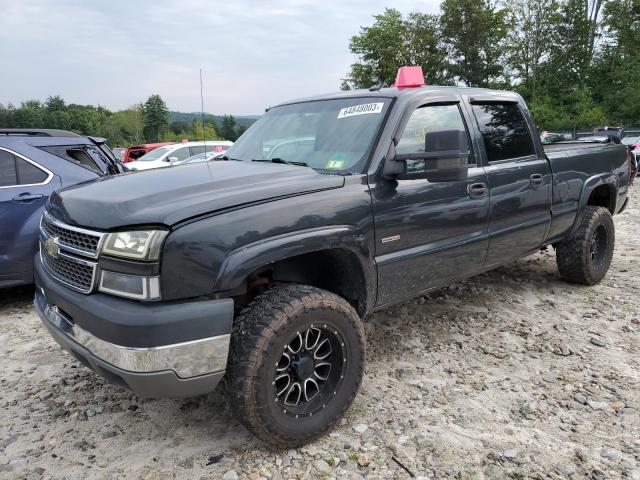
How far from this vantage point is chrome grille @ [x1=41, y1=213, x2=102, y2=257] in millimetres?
2250

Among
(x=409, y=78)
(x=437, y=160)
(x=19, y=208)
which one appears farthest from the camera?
(x=19, y=208)

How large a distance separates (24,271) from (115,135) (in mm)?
68862

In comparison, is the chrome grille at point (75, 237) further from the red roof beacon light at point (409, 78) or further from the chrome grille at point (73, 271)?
the red roof beacon light at point (409, 78)

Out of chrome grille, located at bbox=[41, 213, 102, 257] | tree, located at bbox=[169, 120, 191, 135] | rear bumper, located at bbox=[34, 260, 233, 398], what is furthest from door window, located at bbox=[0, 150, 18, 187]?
rear bumper, located at bbox=[34, 260, 233, 398]

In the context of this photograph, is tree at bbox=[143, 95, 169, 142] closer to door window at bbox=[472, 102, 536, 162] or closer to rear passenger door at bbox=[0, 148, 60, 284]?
rear passenger door at bbox=[0, 148, 60, 284]

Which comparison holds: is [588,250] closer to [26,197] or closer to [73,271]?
[73,271]

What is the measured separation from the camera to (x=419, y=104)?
3256 millimetres

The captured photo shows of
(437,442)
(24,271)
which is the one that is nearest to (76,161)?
(24,271)

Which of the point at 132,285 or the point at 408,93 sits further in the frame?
the point at 408,93

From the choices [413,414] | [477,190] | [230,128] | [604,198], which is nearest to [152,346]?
[413,414]

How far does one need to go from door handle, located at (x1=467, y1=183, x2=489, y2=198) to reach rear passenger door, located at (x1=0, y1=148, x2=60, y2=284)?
3.82 m

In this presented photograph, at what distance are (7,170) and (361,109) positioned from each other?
11.6 feet

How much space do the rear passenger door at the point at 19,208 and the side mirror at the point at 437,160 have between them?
11.5ft

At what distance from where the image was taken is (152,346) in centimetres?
207
